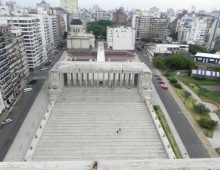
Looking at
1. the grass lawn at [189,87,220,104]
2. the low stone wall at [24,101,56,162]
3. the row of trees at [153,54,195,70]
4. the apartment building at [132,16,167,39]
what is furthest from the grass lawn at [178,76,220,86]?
the apartment building at [132,16,167,39]

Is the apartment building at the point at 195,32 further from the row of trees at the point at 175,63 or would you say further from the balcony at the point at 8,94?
the balcony at the point at 8,94

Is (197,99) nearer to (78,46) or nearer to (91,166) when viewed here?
(91,166)

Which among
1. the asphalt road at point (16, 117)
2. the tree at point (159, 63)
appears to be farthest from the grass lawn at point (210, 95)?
the asphalt road at point (16, 117)

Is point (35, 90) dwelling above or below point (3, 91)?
below

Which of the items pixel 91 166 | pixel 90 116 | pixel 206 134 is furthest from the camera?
pixel 90 116

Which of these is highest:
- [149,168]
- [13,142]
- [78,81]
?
[149,168]

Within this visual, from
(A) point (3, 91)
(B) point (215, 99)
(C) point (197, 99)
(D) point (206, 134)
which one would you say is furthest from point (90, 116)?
(B) point (215, 99)
